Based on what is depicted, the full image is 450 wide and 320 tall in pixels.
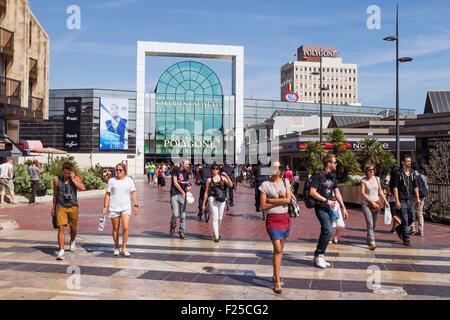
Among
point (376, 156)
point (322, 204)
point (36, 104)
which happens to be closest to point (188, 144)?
point (36, 104)

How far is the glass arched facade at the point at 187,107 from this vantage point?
2227 inches

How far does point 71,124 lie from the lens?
5688cm

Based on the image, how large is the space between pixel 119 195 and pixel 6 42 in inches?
812

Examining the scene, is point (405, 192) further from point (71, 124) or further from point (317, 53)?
point (317, 53)

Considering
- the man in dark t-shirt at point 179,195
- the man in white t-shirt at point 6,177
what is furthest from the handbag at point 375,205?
the man in white t-shirt at point 6,177

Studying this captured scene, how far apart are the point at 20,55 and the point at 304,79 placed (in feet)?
467

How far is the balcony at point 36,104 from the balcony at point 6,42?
3.64 meters

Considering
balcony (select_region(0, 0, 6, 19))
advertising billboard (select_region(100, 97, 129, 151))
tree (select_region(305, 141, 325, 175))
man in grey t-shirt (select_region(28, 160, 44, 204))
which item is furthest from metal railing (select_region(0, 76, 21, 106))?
advertising billboard (select_region(100, 97, 129, 151))

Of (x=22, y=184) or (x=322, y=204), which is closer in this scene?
(x=322, y=204)

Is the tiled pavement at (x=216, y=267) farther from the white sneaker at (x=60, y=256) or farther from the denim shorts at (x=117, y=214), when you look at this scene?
the denim shorts at (x=117, y=214)

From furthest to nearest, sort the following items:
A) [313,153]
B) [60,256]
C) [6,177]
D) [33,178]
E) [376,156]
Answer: [313,153], [376,156], [33,178], [6,177], [60,256]
